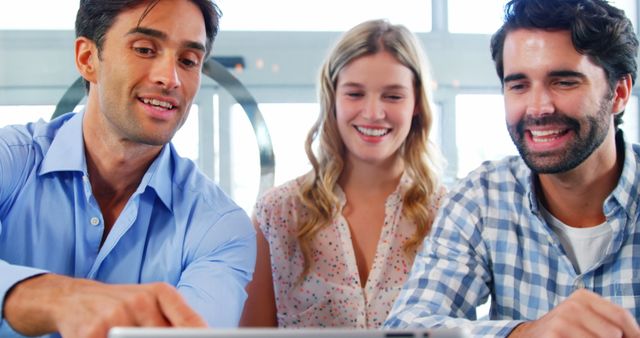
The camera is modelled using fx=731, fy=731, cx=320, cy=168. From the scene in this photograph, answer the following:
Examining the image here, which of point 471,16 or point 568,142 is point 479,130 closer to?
point 471,16

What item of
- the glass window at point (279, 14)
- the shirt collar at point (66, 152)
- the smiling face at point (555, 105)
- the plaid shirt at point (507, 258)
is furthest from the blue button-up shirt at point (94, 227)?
the glass window at point (279, 14)

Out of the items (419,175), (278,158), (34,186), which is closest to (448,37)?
(278,158)

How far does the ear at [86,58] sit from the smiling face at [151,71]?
0.27 feet

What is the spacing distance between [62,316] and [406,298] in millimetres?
652

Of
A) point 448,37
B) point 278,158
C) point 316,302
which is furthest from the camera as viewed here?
point 448,37

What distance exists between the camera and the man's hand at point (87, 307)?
78 cm

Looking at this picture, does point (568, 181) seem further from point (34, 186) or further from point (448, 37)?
point (448, 37)

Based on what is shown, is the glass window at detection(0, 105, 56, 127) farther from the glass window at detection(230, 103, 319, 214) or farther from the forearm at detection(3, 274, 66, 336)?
the forearm at detection(3, 274, 66, 336)

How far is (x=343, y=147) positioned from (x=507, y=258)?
68cm

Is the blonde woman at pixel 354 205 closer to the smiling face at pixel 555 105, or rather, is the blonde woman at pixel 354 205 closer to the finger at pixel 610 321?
the smiling face at pixel 555 105

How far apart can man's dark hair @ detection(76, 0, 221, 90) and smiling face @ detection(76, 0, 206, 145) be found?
0.04 ft

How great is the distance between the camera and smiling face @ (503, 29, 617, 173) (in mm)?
1350

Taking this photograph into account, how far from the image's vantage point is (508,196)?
142 cm

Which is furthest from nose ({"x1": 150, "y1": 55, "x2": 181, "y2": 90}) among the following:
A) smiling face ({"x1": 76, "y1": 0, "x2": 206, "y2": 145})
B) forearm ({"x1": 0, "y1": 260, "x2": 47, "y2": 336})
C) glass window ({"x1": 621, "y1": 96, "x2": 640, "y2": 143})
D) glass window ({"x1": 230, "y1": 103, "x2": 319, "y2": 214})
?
glass window ({"x1": 621, "y1": 96, "x2": 640, "y2": 143})
